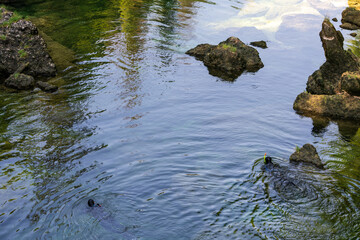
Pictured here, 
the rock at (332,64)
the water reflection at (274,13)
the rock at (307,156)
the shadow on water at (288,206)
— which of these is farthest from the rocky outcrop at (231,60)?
the shadow on water at (288,206)

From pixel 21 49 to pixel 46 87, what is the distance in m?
4.06

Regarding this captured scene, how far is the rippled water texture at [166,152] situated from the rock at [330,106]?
821 millimetres

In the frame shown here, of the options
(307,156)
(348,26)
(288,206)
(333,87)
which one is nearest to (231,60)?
(333,87)

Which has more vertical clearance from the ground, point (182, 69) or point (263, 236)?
point (263, 236)

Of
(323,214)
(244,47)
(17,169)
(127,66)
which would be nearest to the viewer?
(323,214)

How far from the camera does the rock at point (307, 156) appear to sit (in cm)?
1563

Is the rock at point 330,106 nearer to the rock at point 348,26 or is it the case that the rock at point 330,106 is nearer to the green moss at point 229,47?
the green moss at point 229,47

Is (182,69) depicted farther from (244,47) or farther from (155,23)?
(155,23)

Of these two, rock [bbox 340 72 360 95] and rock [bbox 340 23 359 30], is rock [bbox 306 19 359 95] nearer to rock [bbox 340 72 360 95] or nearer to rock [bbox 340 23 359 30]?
rock [bbox 340 72 360 95]

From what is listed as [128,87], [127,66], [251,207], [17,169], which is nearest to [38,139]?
[17,169]

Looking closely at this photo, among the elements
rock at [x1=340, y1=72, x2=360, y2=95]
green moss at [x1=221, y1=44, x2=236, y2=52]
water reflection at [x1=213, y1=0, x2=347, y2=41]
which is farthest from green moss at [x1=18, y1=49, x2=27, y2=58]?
water reflection at [x1=213, y1=0, x2=347, y2=41]

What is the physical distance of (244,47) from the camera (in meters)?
28.9

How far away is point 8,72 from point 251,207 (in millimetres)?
17021

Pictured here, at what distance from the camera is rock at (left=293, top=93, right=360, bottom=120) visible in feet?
68.7
